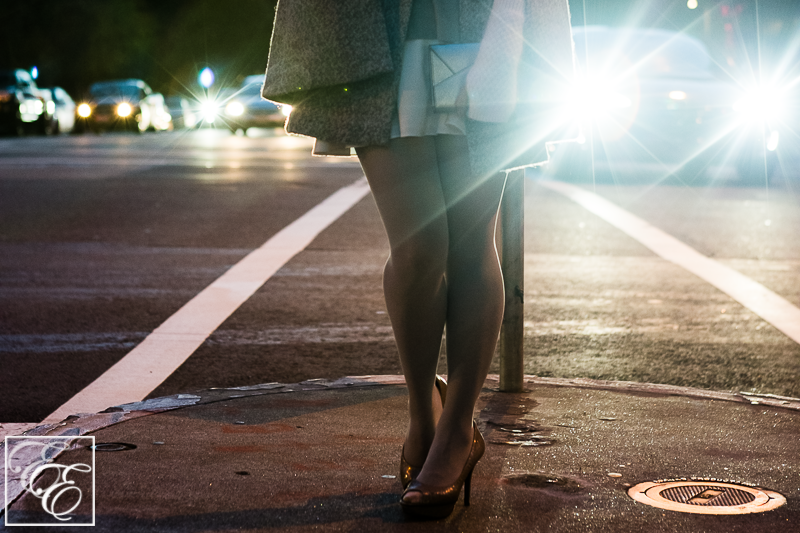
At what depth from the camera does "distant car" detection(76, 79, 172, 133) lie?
3944 cm

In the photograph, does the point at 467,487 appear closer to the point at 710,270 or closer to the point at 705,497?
the point at 705,497

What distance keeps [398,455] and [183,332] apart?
244 cm

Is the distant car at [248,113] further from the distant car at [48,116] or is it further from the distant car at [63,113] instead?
the distant car at [63,113]

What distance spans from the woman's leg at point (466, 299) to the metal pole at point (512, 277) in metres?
1.01

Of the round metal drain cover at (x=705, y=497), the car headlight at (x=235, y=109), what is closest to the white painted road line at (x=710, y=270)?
the round metal drain cover at (x=705, y=497)

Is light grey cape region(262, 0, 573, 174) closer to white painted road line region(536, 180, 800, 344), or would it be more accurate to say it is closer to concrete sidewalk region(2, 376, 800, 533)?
concrete sidewalk region(2, 376, 800, 533)

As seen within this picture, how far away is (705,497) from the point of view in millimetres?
2953

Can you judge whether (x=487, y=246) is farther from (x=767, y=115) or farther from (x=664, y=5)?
(x=664, y=5)

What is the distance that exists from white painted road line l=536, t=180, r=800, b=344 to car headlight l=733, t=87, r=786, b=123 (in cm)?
395

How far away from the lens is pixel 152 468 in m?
3.08

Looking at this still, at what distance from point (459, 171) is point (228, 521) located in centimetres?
104

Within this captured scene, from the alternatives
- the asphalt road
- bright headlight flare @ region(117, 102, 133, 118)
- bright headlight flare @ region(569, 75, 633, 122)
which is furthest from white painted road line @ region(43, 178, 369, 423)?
bright headlight flare @ region(117, 102, 133, 118)

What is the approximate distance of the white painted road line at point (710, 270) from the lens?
605 centimetres

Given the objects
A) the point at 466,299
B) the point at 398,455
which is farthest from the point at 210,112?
the point at 466,299
